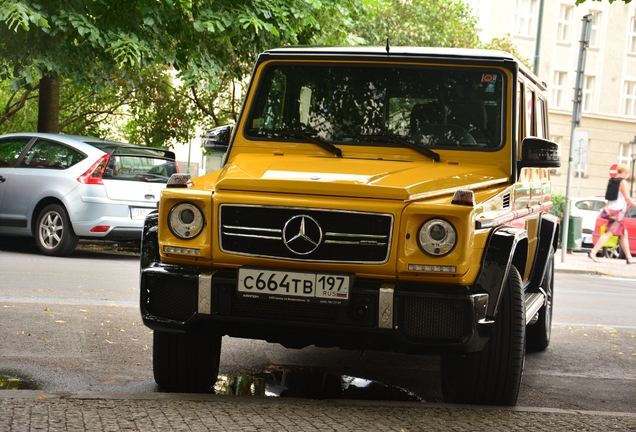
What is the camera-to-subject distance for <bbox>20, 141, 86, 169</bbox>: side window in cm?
1370

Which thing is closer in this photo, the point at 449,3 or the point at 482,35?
the point at 449,3

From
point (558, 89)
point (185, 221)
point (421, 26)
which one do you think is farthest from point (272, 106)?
point (558, 89)

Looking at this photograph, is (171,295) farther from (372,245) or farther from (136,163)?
(136,163)

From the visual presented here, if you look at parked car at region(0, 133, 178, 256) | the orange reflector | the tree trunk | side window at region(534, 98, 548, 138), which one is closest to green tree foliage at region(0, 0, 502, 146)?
the tree trunk

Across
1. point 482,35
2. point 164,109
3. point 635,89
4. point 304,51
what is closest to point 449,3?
point 482,35

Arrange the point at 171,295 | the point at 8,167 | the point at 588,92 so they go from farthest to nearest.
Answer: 1. the point at 588,92
2. the point at 8,167
3. the point at 171,295

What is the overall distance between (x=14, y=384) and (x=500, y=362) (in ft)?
8.95

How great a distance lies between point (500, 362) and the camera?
5484 millimetres

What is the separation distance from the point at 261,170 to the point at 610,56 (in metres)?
48.3

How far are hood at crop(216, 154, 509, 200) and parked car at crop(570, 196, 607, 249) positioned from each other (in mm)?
23706

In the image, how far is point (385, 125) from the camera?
6324 millimetres

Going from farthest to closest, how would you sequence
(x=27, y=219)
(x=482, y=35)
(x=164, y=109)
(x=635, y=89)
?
1. (x=635, y=89)
2. (x=482, y=35)
3. (x=164, y=109)
4. (x=27, y=219)

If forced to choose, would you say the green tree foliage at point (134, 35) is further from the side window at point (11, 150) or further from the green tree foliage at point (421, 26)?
the green tree foliage at point (421, 26)

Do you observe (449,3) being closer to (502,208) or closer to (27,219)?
(27,219)
